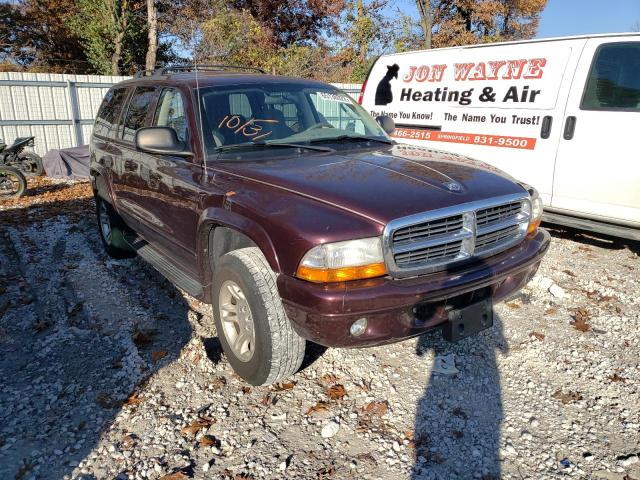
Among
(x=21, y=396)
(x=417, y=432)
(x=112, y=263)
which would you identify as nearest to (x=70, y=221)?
(x=112, y=263)

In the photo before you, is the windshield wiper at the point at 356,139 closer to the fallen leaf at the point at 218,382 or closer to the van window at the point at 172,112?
the van window at the point at 172,112

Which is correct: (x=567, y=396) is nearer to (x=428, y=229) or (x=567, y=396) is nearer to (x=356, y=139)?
(x=428, y=229)

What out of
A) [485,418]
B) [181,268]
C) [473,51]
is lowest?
[485,418]

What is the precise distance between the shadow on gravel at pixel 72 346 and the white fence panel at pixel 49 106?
26.1 feet

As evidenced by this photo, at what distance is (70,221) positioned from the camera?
24.1 ft

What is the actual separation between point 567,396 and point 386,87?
5.56 meters

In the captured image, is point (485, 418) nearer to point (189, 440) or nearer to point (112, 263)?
point (189, 440)

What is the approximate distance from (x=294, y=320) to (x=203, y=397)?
93 centimetres

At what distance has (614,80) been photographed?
5.06m

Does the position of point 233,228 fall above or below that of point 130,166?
below

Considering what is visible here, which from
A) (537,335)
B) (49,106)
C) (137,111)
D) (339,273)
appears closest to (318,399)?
(339,273)

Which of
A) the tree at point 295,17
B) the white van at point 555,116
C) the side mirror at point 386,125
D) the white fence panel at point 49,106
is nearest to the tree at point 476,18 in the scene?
the tree at point 295,17

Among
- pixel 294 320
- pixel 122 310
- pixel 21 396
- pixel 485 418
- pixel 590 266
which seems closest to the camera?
pixel 294 320

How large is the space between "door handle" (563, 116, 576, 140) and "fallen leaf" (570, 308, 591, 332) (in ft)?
6.53
